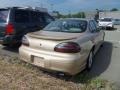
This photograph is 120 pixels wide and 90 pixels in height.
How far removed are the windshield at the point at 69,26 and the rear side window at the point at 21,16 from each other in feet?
6.33

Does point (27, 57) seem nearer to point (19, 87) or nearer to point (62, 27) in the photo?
point (19, 87)

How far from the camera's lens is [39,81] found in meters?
5.09

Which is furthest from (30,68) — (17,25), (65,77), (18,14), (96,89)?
(18,14)

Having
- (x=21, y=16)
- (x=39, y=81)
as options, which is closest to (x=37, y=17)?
(x=21, y=16)

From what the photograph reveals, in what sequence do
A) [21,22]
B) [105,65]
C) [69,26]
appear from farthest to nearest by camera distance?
[21,22], [105,65], [69,26]

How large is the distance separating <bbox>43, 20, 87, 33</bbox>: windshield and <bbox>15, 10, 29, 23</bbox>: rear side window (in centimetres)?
193

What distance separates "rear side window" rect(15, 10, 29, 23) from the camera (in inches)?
321

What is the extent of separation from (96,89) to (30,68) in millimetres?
1992

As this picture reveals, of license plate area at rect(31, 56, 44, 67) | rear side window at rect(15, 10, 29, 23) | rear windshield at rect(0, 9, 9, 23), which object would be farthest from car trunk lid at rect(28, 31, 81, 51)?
rear side window at rect(15, 10, 29, 23)

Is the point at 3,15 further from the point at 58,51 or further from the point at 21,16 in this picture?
the point at 58,51

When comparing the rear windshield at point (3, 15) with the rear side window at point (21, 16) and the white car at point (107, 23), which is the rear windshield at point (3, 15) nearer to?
the rear side window at point (21, 16)

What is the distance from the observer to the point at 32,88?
4.69 meters

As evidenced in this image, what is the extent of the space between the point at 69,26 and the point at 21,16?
2.73 meters

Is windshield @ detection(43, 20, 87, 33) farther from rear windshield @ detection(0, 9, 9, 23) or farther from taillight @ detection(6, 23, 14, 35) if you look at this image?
rear windshield @ detection(0, 9, 9, 23)
